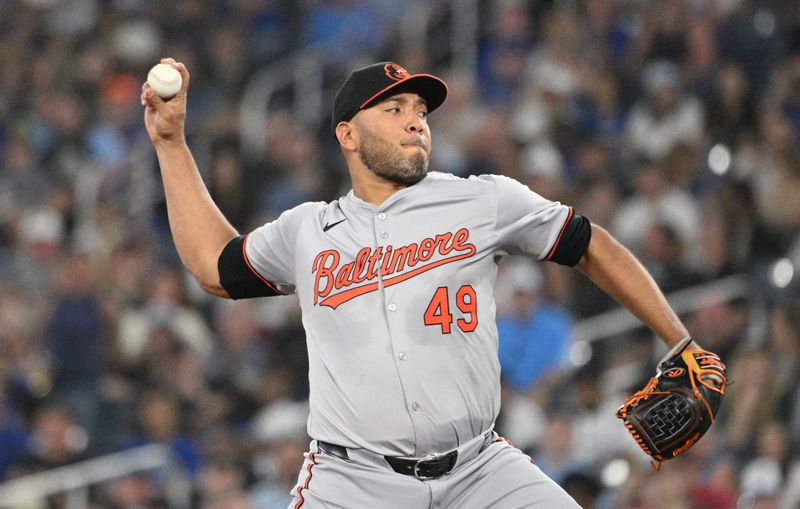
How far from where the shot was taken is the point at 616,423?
754 centimetres

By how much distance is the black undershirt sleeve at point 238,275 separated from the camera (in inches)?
181

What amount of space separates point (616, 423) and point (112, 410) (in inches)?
133

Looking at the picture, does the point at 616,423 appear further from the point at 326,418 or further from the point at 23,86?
the point at 23,86

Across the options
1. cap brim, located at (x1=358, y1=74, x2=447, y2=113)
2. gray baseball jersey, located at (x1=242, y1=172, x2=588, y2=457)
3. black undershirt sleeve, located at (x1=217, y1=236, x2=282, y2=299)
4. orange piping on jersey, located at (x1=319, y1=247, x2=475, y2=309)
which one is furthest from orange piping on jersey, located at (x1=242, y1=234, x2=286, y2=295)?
cap brim, located at (x1=358, y1=74, x2=447, y2=113)

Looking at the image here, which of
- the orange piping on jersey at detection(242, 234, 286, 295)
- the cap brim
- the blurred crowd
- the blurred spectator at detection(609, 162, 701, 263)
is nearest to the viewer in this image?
the cap brim

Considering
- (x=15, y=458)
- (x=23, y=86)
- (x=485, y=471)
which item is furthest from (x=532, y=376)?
(x=23, y=86)

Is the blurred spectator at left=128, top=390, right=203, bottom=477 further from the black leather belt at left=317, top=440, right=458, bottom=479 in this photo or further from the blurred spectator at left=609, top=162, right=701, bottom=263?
the black leather belt at left=317, top=440, right=458, bottom=479

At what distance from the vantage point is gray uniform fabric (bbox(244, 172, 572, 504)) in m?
4.16

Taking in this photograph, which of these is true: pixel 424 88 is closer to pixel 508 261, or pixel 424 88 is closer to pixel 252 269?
pixel 252 269

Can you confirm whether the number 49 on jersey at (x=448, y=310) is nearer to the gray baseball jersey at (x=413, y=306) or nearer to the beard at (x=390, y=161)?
the gray baseball jersey at (x=413, y=306)

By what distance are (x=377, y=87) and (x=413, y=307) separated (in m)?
0.73

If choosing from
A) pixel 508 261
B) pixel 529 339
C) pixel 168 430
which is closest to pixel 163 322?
pixel 168 430

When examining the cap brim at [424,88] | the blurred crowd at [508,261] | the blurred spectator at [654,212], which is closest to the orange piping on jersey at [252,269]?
the cap brim at [424,88]

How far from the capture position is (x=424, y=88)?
4.52 metres
